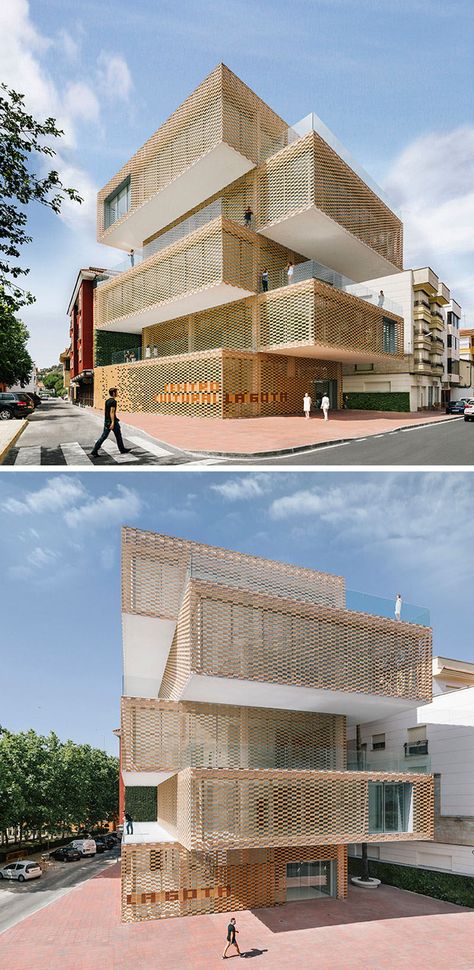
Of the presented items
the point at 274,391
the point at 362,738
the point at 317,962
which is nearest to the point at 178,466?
the point at 317,962

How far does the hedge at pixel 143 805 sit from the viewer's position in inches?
1148

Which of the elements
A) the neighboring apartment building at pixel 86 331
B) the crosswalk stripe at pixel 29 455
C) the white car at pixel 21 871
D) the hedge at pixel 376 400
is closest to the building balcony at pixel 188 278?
the neighboring apartment building at pixel 86 331

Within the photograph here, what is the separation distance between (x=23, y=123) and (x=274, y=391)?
17187mm

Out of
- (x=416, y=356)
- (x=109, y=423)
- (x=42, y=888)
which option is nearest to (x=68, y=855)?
(x=42, y=888)

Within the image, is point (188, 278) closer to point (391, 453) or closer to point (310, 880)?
point (391, 453)

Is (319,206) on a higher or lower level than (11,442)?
higher

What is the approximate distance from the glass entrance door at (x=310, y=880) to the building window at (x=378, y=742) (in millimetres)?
10168

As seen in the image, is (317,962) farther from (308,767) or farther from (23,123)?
(23,123)

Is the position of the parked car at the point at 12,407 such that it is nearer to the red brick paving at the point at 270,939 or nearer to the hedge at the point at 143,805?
the hedge at the point at 143,805

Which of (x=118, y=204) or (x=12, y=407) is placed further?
(x=118, y=204)

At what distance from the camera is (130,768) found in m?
17.1

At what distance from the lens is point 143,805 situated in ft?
97.7

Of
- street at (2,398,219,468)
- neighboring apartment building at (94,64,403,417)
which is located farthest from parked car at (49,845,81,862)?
street at (2,398,219,468)

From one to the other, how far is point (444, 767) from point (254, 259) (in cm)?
2396
